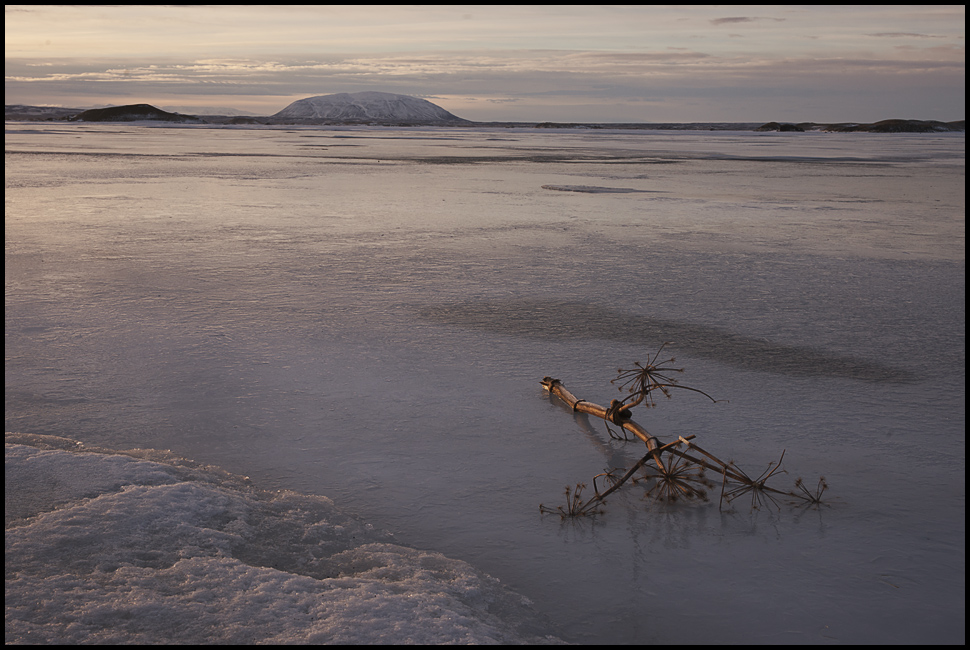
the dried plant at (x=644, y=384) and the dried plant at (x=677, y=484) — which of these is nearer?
the dried plant at (x=677, y=484)

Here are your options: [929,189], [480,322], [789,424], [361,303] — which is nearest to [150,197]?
[361,303]

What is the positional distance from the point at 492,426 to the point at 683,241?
6506 mm

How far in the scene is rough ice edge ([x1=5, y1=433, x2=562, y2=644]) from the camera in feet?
8.14

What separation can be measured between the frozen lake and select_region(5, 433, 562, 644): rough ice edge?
0.61ft

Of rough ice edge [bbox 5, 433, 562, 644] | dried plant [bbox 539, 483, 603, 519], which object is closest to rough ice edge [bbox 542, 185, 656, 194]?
dried plant [bbox 539, 483, 603, 519]

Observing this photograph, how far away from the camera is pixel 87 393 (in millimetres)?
4469

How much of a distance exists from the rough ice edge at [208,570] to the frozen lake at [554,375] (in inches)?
7.4

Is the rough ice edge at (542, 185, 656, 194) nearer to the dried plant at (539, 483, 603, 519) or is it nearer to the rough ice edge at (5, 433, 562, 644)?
the dried plant at (539, 483, 603, 519)

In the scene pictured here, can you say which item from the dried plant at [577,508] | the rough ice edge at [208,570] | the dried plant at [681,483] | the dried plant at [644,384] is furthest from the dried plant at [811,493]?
the rough ice edge at [208,570]

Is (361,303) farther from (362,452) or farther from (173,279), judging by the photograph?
(362,452)

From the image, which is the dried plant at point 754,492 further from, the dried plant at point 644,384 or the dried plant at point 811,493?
the dried plant at point 644,384

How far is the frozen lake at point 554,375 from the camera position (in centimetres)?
287

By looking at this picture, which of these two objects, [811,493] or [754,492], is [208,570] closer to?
[754,492]

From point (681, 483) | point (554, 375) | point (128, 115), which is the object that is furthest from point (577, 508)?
point (128, 115)
